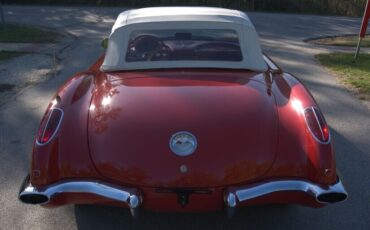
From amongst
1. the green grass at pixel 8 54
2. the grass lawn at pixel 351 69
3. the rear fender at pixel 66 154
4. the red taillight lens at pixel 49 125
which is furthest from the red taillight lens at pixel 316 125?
the green grass at pixel 8 54

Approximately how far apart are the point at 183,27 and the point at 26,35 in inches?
384

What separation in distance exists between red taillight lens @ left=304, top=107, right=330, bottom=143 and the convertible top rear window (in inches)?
34.0

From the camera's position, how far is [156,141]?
9.61 feet

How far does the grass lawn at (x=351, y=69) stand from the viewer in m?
7.32

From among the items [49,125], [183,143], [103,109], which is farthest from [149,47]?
[183,143]

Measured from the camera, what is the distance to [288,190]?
2.88 metres

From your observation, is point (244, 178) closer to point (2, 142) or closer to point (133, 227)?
point (133, 227)

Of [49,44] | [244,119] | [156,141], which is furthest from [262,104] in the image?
[49,44]

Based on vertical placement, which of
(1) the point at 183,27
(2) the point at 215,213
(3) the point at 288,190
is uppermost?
(1) the point at 183,27

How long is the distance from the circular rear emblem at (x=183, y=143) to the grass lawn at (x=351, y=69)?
180 inches

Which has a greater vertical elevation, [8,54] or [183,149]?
[183,149]

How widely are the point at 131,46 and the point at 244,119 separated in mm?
1369

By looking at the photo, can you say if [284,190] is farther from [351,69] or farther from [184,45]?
[351,69]

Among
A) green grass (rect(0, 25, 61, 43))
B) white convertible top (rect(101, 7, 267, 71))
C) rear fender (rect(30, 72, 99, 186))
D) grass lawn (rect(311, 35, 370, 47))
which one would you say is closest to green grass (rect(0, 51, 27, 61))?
green grass (rect(0, 25, 61, 43))
